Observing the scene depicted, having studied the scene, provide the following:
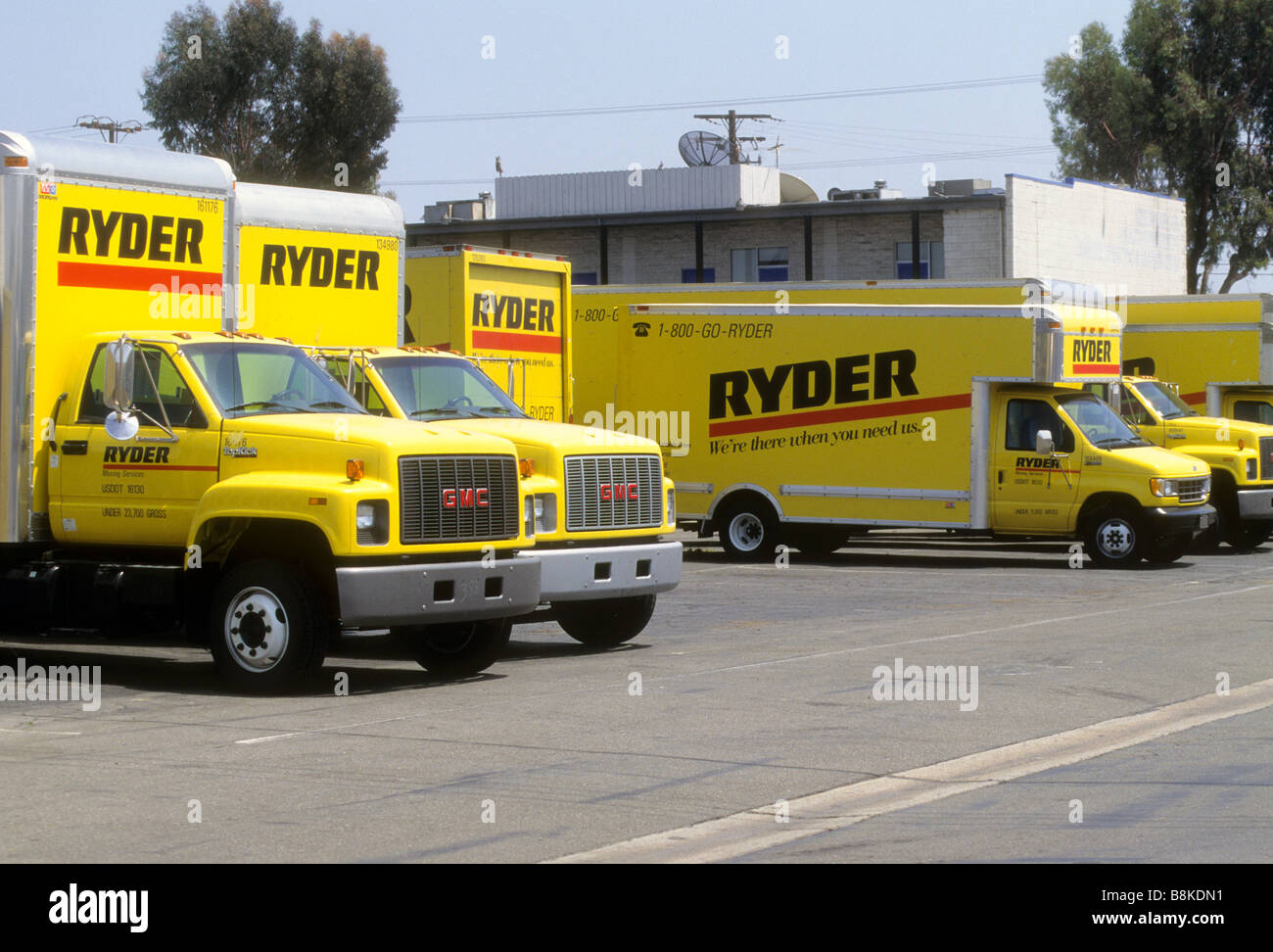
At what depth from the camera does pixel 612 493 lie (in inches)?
583

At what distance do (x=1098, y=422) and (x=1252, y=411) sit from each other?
578 centimetres

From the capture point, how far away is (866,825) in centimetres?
817

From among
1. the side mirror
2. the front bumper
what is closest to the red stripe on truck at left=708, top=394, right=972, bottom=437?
the front bumper

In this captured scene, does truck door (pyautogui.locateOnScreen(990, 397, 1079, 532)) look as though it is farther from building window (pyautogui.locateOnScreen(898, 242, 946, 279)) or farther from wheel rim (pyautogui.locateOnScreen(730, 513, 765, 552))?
building window (pyautogui.locateOnScreen(898, 242, 946, 279))

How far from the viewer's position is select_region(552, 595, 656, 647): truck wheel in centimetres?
1544

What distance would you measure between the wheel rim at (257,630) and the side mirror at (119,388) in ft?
4.77

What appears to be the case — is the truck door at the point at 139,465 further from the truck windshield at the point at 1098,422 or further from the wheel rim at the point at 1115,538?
the wheel rim at the point at 1115,538

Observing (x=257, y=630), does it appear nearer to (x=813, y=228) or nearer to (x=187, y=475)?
(x=187, y=475)

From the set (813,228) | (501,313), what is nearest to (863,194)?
(813,228)
